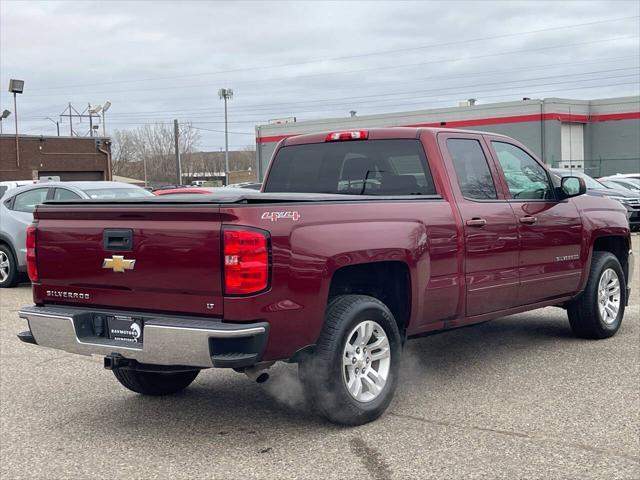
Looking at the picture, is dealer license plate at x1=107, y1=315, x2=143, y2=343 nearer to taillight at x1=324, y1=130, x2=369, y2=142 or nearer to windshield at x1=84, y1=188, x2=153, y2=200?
taillight at x1=324, y1=130, x2=369, y2=142

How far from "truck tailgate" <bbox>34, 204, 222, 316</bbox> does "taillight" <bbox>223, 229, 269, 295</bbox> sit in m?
0.06

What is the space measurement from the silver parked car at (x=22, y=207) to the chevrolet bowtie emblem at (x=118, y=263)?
7.16 metres

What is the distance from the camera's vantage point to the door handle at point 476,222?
5.94 metres

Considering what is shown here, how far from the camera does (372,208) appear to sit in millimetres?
5230

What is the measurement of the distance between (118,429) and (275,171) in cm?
262

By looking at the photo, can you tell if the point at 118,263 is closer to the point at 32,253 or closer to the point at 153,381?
the point at 32,253

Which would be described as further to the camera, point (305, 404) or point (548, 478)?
point (305, 404)

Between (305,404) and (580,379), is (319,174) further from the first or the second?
(580,379)

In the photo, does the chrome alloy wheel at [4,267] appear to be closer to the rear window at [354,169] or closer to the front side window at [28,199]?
the front side window at [28,199]

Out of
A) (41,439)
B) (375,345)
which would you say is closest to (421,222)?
(375,345)

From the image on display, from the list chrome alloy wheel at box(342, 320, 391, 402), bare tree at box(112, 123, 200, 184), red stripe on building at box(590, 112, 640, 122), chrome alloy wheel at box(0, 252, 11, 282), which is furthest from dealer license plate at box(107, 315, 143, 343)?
bare tree at box(112, 123, 200, 184)

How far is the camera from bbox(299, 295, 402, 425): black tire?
4859 mm

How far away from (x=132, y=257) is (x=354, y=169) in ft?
7.19

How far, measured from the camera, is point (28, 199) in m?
12.6
